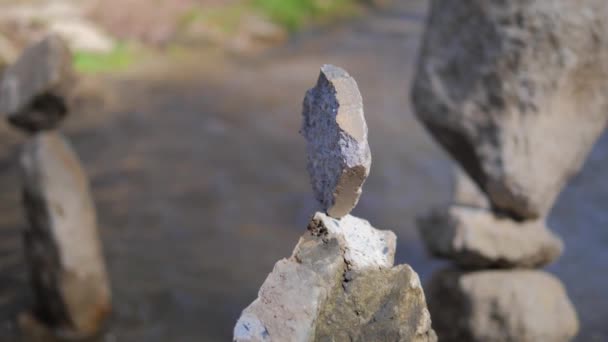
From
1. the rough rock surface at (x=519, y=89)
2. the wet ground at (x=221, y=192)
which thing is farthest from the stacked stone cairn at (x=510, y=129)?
the wet ground at (x=221, y=192)

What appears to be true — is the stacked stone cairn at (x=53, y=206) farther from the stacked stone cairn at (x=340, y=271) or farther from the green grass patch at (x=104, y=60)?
the green grass patch at (x=104, y=60)

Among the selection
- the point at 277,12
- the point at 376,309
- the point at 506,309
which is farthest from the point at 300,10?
the point at 376,309

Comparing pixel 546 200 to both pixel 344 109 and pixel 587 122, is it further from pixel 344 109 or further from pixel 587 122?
pixel 344 109

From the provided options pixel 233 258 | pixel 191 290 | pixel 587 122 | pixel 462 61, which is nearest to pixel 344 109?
pixel 462 61

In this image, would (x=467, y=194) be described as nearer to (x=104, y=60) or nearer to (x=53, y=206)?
(x=53, y=206)

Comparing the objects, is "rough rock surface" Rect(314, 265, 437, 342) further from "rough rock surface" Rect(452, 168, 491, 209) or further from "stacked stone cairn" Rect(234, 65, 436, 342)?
"rough rock surface" Rect(452, 168, 491, 209)

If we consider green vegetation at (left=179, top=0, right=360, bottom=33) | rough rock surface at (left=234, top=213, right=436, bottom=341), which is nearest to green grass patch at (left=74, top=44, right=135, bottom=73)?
green vegetation at (left=179, top=0, right=360, bottom=33)
